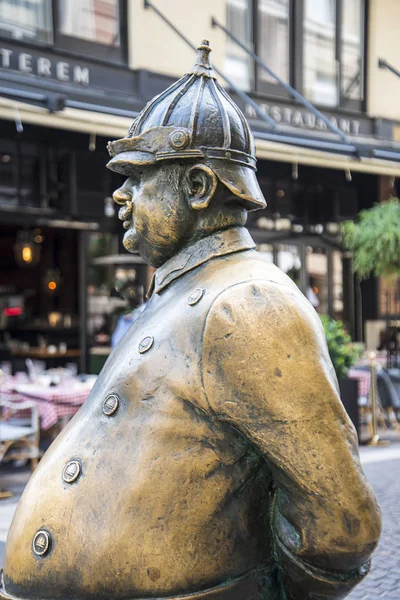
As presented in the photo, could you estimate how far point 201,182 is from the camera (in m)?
1.52

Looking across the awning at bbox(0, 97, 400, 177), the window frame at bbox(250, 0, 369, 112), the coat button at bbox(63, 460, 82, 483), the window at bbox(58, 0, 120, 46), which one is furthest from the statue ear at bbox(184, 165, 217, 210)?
the window frame at bbox(250, 0, 369, 112)

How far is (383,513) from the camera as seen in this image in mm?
5289

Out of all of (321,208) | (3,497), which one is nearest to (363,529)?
(3,497)

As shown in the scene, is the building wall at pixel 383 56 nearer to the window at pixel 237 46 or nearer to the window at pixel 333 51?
the window at pixel 333 51

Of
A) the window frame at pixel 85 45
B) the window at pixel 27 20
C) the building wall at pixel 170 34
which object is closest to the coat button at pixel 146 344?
the window frame at pixel 85 45

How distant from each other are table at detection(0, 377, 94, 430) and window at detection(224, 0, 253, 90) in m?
6.75

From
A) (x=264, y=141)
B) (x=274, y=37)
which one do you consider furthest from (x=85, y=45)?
(x=274, y=37)

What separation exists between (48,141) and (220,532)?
10.0m

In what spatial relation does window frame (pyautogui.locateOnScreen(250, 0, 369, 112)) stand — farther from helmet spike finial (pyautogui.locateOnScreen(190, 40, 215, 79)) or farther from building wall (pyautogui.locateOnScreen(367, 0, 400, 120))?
helmet spike finial (pyautogui.locateOnScreen(190, 40, 215, 79))

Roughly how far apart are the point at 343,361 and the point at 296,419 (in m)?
6.84

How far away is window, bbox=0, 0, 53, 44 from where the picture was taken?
31.6ft

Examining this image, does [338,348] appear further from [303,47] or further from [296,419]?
[303,47]

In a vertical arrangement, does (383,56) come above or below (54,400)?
above

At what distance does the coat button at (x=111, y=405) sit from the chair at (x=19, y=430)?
542 centimetres
